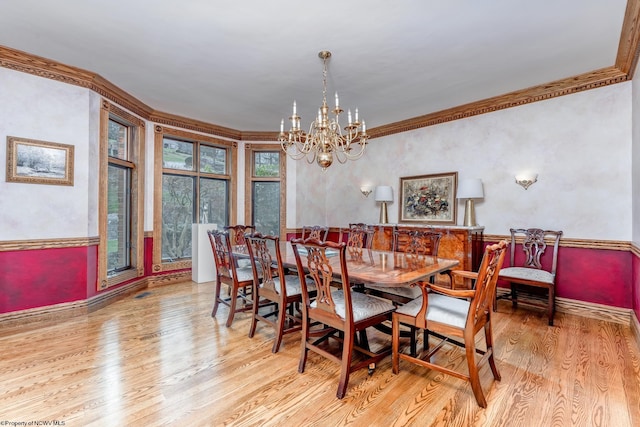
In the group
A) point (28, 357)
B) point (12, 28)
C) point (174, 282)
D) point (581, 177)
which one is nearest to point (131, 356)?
point (28, 357)

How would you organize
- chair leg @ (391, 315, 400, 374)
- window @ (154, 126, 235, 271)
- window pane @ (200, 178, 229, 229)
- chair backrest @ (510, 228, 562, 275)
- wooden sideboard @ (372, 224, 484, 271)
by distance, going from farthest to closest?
window pane @ (200, 178, 229, 229)
window @ (154, 126, 235, 271)
wooden sideboard @ (372, 224, 484, 271)
chair backrest @ (510, 228, 562, 275)
chair leg @ (391, 315, 400, 374)

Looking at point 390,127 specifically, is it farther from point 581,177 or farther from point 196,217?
point 196,217

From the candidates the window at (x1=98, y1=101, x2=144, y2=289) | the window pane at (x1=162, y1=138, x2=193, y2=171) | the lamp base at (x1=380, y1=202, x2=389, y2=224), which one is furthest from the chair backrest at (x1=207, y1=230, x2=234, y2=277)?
the lamp base at (x1=380, y1=202, x2=389, y2=224)

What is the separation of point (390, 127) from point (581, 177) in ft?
8.98

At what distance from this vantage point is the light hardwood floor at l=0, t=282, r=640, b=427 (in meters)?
1.74

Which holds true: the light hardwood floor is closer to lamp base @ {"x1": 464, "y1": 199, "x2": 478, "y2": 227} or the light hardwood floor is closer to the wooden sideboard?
the wooden sideboard

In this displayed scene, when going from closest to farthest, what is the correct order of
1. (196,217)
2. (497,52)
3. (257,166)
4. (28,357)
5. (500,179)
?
(28,357)
(497,52)
(500,179)
(196,217)
(257,166)

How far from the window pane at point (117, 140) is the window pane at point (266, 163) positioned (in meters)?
2.19

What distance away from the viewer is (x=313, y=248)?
204 cm

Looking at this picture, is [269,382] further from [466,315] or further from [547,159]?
[547,159]

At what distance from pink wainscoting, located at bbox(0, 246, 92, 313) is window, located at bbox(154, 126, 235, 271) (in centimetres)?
133

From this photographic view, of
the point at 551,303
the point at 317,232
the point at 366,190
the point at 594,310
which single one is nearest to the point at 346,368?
the point at 317,232

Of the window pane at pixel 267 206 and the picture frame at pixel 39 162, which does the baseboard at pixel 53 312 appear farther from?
the window pane at pixel 267 206

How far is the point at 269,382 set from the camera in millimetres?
2088
